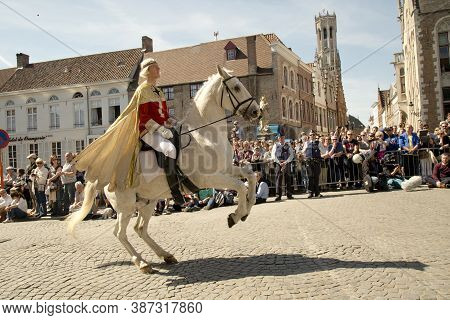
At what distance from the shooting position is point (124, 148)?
5.45 metres

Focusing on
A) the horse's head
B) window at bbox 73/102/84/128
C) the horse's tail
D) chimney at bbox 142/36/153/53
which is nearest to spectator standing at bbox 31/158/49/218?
the horse's tail

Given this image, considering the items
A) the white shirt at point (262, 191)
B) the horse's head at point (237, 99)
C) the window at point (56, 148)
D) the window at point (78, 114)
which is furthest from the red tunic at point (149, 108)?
the window at point (56, 148)

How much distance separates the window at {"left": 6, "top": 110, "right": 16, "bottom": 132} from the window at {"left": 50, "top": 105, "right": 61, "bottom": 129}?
198 inches

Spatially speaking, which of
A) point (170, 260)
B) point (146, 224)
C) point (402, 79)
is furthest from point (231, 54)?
point (170, 260)

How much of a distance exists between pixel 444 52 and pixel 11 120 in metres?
42.1

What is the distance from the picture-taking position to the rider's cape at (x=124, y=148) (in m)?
5.40

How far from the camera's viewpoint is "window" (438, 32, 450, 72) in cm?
2758

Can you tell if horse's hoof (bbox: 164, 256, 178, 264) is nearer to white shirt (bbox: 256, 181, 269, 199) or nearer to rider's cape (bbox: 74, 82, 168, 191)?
rider's cape (bbox: 74, 82, 168, 191)

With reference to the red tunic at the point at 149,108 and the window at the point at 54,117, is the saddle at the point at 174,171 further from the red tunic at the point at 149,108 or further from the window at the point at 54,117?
the window at the point at 54,117

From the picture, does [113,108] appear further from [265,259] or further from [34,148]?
[265,259]

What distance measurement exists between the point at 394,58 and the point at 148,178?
62190 mm

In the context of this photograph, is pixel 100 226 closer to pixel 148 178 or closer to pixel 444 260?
pixel 148 178

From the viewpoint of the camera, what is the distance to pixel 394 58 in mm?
59000

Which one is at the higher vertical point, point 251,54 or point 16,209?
point 251,54
